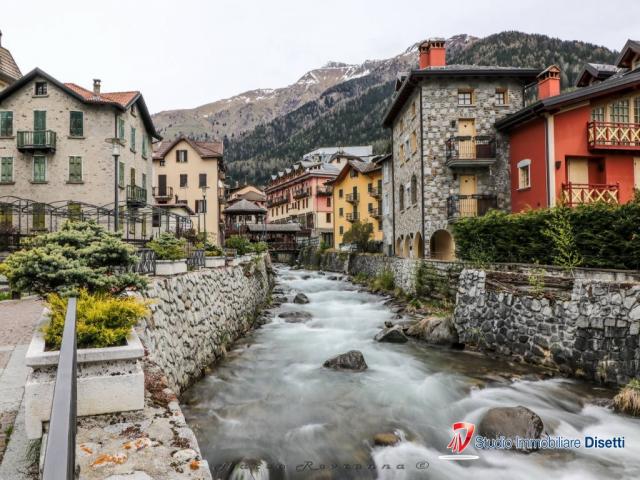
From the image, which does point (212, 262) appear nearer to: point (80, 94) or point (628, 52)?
point (80, 94)

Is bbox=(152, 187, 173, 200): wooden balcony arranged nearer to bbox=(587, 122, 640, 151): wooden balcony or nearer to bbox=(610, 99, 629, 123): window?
bbox=(587, 122, 640, 151): wooden balcony

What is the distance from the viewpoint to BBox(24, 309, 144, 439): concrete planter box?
3.54m

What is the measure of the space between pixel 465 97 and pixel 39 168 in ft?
87.6

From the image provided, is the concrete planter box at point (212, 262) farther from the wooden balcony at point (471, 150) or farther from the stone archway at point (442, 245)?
the stone archway at point (442, 245)

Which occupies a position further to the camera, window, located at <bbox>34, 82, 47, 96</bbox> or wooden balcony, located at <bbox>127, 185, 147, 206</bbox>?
wooden balcony, located at <bbox>127, 185, 147, 206</bbox>

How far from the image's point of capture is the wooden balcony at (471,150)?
22000 millimetres

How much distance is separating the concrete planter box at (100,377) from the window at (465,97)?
75.5 ft

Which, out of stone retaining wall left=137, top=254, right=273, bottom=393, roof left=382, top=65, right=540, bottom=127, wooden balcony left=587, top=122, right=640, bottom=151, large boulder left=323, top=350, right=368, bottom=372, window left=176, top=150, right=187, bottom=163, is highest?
window left=176, top=150, right=187, bottom=163

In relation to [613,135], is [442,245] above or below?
below

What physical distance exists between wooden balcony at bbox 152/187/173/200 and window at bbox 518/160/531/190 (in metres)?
34.8

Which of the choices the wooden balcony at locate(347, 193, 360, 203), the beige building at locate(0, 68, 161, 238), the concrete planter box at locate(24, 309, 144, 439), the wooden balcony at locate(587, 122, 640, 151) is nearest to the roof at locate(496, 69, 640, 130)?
the wooden balcony at locate(587, 122, 640, 151)

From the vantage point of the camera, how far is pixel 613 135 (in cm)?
1825

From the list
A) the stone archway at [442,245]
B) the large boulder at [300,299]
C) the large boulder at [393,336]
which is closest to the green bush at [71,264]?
the large boulder at [393,336]

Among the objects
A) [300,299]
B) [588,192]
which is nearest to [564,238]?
[588,192]
